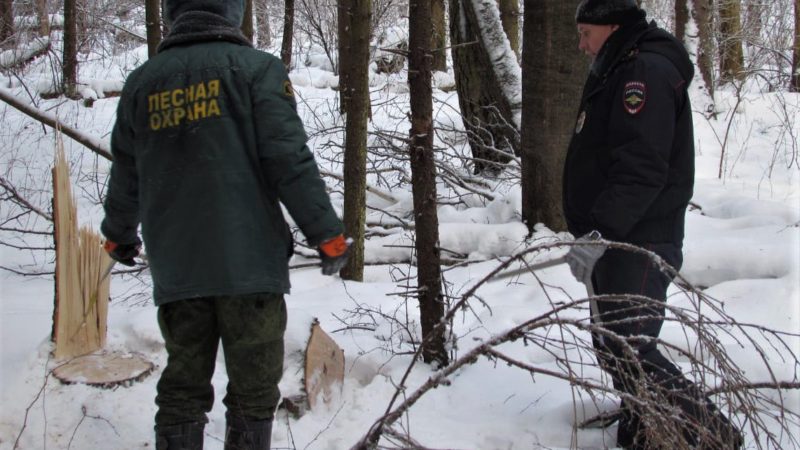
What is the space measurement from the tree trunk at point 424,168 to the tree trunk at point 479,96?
12.0 feet

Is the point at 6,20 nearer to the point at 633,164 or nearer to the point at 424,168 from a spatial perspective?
the point at 424,168

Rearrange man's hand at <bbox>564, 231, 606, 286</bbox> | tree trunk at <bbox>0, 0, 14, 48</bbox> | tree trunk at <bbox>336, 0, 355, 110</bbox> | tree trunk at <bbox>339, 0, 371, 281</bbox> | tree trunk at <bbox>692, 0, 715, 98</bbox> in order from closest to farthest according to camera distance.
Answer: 1. man's hand at <bbox>564, 231, 606, 286</bbox>
2. tree trunk at <bbox>339, 0, 371, 281</bbox>
3. tree trunk at <bbox>336, 0, 355, 110</bbox>
4. tree trunk at <bbox>692, 0, 715, 98</bbox>
5. tree trunk at <bbox>0, 0, 14, 48</bbox>

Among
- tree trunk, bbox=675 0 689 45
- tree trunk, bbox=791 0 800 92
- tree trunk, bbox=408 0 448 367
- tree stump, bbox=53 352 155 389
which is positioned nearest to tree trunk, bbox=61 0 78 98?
tree stump, bbox=53 352 155 389

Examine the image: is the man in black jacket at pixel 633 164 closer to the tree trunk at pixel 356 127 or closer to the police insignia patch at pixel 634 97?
the police insignia patch at pixel 634 97

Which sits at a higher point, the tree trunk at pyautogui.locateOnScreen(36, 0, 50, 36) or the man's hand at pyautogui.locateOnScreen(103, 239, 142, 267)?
the tree trunk at pyautogui.locateOnScreen(36, 0, 50, 36)

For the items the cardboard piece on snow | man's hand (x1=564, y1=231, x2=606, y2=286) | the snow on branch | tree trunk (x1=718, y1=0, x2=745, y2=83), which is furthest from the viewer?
tree trunk (x1=718, y1=0, x2=745, y2=83)

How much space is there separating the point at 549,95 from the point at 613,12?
2.06 m

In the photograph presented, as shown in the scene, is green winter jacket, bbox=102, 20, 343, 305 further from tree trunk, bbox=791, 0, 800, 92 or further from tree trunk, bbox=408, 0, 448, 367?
tree trunk, bbox=791, 0, 800, 92

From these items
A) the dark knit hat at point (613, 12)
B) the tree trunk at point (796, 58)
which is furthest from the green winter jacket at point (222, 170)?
the tree trunk at point (796, 58)

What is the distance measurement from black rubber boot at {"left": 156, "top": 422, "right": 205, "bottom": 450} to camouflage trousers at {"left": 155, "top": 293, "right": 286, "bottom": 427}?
0.08 ft

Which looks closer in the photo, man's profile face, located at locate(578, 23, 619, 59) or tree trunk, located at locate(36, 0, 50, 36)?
man's profile face, located at locate(578, 23, 619, 59)

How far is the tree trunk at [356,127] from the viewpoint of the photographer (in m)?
4.72

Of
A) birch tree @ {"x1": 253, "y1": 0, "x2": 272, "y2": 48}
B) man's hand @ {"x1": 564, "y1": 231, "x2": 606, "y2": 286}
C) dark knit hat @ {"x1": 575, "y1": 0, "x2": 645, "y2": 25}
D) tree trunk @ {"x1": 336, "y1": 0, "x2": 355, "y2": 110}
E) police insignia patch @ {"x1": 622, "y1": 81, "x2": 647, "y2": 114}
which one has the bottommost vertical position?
man's hand @ {"x1": 564, "y1": 231, "x2": 606, "y2": 286}

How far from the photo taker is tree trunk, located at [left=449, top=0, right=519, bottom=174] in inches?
275
